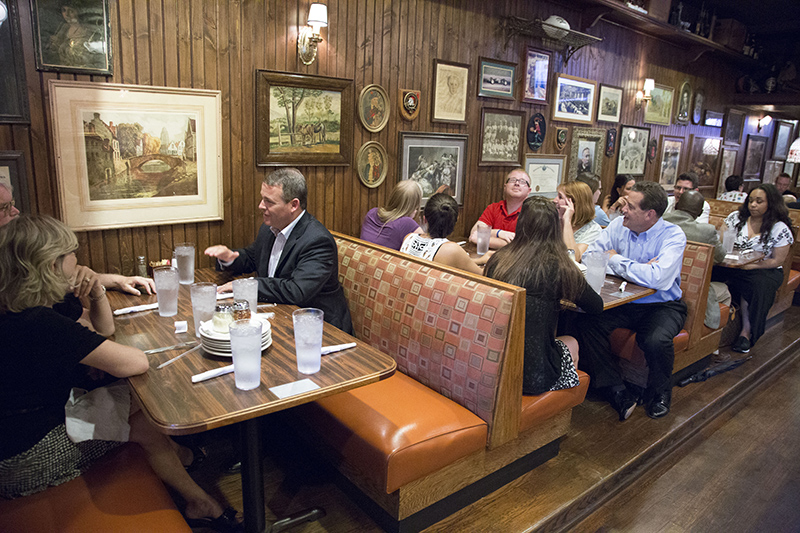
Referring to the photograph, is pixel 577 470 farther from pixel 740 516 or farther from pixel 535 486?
pixel 740 516

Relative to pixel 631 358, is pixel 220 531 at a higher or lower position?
lower

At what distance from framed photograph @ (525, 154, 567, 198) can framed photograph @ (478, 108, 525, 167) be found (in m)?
0.20

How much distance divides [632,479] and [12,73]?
3.74m

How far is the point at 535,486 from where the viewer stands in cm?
261

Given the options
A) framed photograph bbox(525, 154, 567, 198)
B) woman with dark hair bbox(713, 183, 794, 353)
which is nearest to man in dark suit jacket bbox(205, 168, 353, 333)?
framed photograph bbox(525, 154, 567, 198)

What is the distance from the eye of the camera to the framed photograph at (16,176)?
101 inches

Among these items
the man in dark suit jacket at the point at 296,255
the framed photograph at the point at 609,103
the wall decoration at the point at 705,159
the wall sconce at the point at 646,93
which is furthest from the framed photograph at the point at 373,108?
the wall decoration at the point at 705,159

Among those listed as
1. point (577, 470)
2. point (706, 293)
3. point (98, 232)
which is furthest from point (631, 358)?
point (98, 232)

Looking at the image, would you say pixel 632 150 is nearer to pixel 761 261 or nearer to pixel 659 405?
pixel 761 261

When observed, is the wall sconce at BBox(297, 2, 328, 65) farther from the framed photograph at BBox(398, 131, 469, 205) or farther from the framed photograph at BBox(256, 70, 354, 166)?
the framed photograph at BBox(398, 131, 469, 205)

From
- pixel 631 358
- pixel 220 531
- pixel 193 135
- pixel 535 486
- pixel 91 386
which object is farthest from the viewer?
pixel 631 358

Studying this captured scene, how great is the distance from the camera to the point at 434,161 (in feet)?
14.9

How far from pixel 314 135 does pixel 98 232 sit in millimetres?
1508

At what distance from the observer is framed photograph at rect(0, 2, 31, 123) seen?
2.48 m
